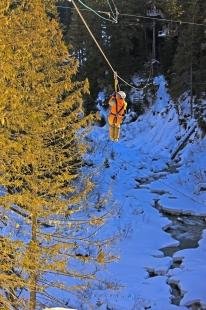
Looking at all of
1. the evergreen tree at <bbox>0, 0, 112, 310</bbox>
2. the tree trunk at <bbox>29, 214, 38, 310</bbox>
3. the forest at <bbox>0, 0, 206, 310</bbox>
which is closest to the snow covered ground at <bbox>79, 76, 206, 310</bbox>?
the forest at <bbox>0, 0, 206, 310</bbox>

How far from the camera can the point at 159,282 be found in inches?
565

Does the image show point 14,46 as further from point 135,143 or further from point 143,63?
point 143,63

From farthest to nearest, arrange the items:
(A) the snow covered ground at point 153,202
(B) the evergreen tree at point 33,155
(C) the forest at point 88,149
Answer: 1. (A) the snow covered ground at point 153,202
2. (C) the forest at point 88,149
3. (B) the evergreen tree at point 33,155

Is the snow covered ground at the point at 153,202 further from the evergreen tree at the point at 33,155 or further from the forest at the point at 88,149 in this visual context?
the evergreen tree at the point at 33,155

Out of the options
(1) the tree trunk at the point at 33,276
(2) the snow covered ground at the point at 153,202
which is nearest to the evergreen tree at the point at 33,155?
(1) the tree trunk at the point at 33,276

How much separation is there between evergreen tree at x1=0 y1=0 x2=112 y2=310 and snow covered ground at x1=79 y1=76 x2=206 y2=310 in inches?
68.8

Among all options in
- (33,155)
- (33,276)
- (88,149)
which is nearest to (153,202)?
(88,149)

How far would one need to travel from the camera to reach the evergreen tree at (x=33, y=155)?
348 inches

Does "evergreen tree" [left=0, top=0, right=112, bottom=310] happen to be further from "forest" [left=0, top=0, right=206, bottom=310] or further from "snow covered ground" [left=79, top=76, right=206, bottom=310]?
"snow covered ground" [left=79, top=76, right=206, bottom=310]

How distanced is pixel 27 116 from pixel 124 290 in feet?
20.7

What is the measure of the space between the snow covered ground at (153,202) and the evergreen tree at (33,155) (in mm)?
1748

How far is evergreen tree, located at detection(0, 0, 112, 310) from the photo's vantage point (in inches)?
348

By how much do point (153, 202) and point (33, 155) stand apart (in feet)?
48.7

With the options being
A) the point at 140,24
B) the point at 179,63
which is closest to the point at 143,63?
the point at 140,24
